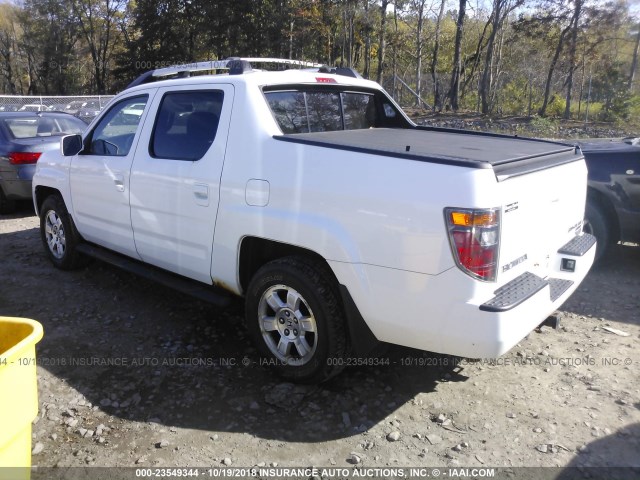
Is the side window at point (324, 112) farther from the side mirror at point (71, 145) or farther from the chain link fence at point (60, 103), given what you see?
the chain link fence at point (60, 103)

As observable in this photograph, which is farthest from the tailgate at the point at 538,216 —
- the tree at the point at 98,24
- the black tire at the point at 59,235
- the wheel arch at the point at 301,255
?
the tree at the point at 98,24

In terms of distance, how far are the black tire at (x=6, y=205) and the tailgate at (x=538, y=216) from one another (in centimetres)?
797

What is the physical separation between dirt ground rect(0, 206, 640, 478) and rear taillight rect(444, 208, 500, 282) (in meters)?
1.05

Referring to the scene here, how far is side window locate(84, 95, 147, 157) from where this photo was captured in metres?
4.66

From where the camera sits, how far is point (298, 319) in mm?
3479

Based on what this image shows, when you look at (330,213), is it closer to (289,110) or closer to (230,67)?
(289,110)

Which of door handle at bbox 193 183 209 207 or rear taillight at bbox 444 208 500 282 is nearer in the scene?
rear taillight at bbox 444 208 500 282

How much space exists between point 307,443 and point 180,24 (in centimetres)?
4354

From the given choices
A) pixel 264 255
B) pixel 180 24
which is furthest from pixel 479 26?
pixel 264 255

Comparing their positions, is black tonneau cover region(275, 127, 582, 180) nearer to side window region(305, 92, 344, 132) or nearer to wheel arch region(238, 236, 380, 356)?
side window region(305, 92, 344, 132)

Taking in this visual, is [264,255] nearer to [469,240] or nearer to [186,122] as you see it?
[186,122]

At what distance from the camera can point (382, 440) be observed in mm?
3078

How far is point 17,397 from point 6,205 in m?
7.31

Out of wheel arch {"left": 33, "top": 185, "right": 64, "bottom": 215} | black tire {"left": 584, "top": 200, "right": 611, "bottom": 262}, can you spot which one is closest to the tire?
wheel arch {"left": 33, "top": 185, "right": 64, "bottom": 215}
